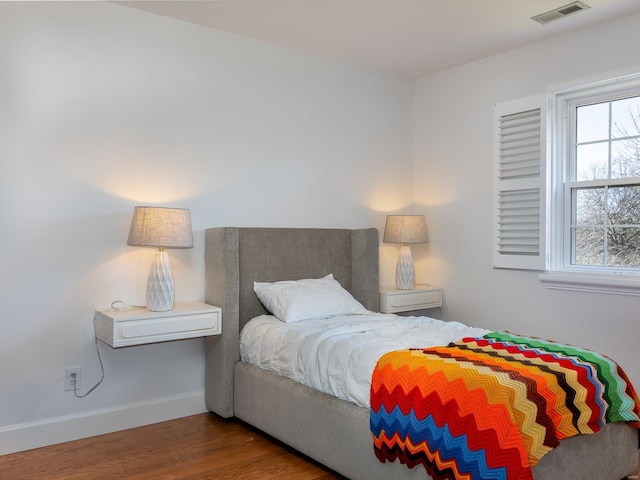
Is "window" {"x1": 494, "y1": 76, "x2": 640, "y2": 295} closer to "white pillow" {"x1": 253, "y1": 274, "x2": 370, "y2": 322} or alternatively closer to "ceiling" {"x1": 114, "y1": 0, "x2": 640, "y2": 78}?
"ceiling" {"x1": 114, "y1": 0, "x2": 640, "y2": 78}

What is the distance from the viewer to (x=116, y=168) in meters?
3.26

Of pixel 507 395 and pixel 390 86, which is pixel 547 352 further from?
pixel 390 86

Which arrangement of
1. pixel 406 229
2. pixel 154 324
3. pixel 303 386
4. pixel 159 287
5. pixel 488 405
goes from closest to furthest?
pixel 488 405, pixel 303 386, pixel 154 324, pixel 159 287, pixel 406 229

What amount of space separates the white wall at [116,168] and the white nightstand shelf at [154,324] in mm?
228

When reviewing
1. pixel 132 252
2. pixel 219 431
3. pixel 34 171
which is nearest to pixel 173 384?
pixel 219 431

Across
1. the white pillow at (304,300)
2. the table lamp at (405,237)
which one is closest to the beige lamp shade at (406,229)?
the table lamp at (405,237)

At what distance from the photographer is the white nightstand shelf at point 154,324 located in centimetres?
290

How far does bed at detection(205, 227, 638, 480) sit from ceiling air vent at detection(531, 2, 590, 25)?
1.76 meters

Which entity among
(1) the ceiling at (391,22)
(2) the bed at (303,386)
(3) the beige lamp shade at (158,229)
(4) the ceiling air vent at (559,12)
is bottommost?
(2) the bed at (303,386)

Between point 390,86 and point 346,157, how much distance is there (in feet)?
2.63

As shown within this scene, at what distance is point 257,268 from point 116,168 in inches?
43.0

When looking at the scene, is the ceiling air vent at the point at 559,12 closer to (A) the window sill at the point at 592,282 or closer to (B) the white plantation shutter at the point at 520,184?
(B) the white plantation shutter at the point at 520,184

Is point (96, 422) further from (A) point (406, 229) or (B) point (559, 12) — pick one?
(B) point (559, 12)

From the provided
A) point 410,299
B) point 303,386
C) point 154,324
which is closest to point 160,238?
point 154,324
